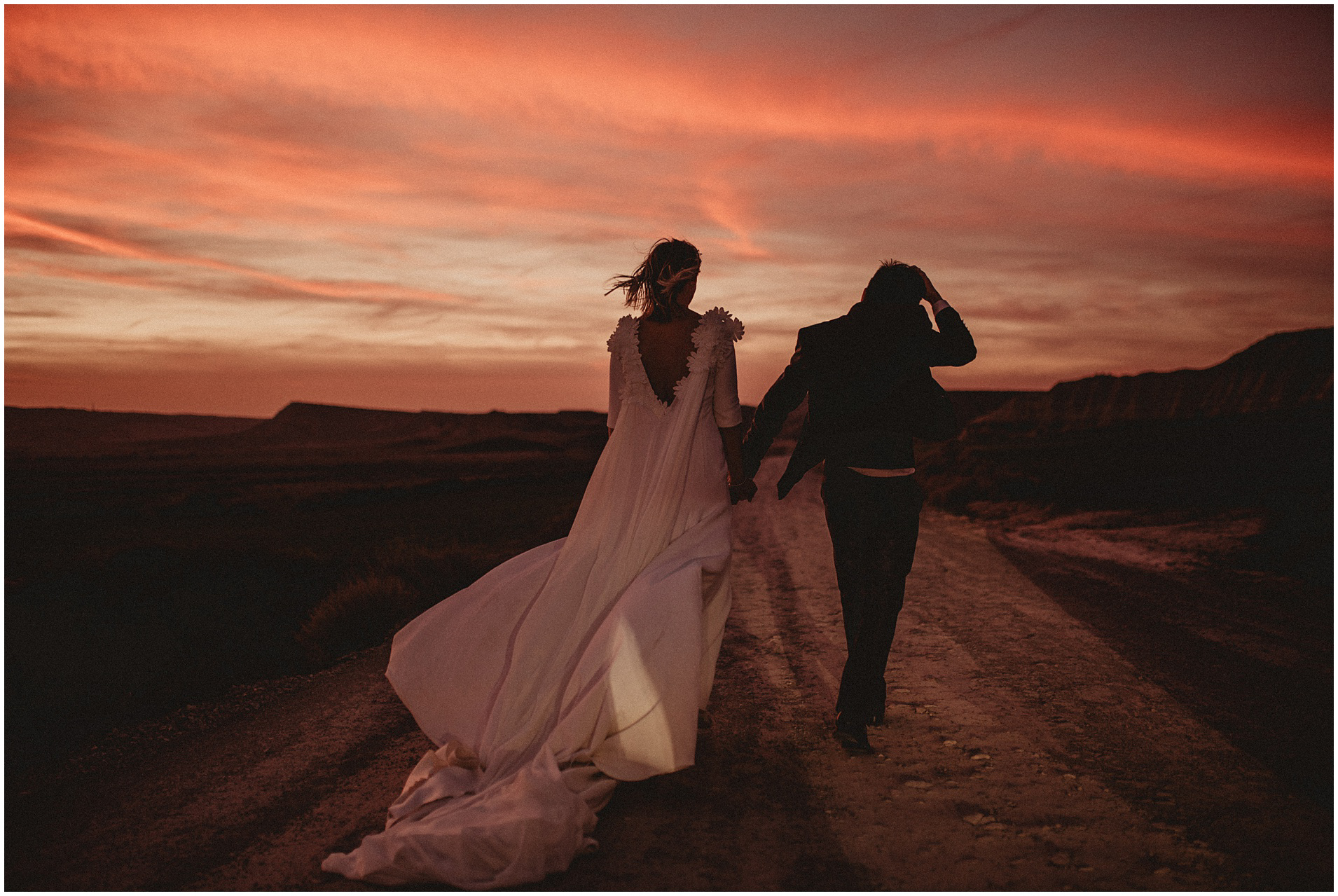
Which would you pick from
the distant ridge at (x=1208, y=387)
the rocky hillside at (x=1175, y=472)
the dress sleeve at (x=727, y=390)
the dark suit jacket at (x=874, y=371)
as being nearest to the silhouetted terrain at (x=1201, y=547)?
the rocky hillside at (x=1175, y=472)

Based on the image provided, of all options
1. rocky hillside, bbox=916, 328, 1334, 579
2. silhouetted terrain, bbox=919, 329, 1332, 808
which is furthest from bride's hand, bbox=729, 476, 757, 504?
rocky hillside, bbox=916, 328, 1334, 579

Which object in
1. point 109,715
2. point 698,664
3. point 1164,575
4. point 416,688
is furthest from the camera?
point 1164,575

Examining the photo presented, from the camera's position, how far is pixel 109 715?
5.48 m

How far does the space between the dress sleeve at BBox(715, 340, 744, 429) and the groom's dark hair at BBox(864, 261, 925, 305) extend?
2.48 feet

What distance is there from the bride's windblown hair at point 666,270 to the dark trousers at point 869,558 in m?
1.22

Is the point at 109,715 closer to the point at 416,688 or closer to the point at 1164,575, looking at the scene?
the point at 416,688

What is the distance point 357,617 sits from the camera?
7.47 meters

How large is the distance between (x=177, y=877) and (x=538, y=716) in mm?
1434

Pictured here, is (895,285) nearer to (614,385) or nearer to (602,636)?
(614,385)

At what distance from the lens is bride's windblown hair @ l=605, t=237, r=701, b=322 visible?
411cm

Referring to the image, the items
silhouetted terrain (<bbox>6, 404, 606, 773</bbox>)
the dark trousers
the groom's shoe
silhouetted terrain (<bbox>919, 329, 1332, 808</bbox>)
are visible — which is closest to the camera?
the groom's shoe

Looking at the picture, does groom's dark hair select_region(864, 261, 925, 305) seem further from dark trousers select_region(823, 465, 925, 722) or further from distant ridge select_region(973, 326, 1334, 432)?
distant ridge select_region(973, 326, 1334, 432)

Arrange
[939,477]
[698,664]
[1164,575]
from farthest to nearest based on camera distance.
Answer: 1. [939,477]
2. [1164,575]
3. [698,664]

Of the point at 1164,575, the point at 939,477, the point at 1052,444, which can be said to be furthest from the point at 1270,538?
the point at 1052,444
